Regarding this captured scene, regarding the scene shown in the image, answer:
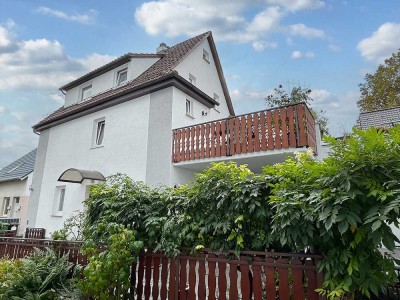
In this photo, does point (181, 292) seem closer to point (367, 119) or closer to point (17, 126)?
point (367, 119)

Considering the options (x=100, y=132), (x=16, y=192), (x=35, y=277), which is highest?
(x=100, y=132)

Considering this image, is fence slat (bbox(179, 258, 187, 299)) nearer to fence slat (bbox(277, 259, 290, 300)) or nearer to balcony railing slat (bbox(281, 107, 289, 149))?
fence slat (bbox(277, 259, 290, 300))

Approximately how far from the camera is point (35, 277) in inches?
172

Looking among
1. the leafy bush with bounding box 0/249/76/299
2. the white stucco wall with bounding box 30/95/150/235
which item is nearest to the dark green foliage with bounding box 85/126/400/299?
the leafy bush with bounding box 0/249/76/299

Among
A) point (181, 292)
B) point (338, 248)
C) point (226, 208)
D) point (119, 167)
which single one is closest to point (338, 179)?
point (338, 248)

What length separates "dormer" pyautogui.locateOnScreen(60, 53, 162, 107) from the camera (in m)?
12.2

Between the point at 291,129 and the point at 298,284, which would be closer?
the point at 298,284

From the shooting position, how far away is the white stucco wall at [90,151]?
10.1 meters

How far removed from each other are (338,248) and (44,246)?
5641 mm

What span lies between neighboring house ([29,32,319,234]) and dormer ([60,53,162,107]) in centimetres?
5

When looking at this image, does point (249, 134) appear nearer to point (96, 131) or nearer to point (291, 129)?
point (291, 129)

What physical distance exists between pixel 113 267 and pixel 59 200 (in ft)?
35.8

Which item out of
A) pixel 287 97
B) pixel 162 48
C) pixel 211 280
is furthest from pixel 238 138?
pixel 162 48

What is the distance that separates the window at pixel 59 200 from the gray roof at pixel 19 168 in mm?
6317
